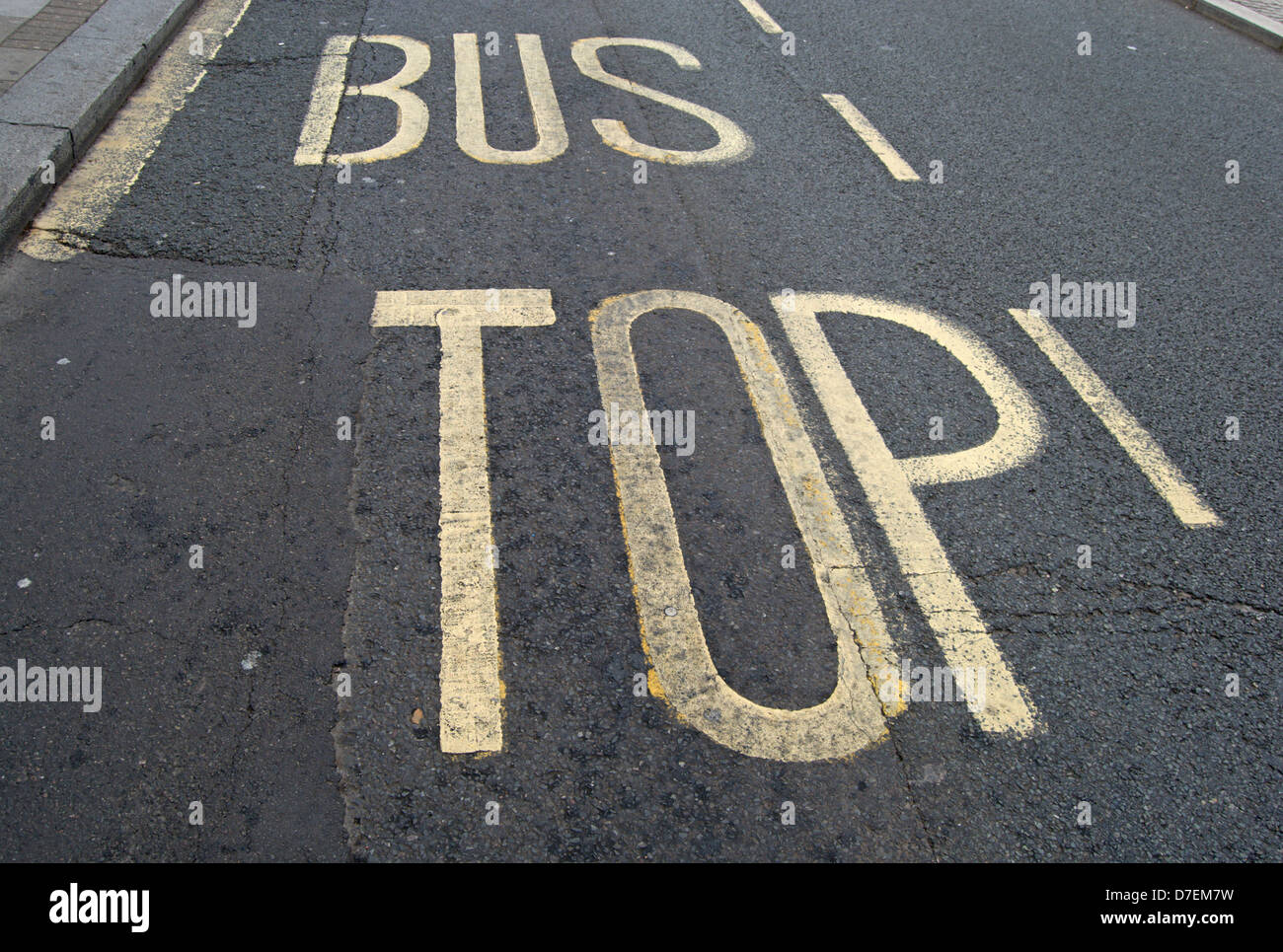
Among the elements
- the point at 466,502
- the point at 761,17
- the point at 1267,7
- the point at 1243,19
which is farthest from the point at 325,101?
the point at 1267,7

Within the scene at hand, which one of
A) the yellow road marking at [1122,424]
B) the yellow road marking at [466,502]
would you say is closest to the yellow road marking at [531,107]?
the yellow road marking at [466,502]

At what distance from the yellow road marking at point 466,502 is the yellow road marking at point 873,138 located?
2.72 m

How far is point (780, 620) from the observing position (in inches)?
120

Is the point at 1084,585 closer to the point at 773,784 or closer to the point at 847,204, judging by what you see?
the point at 773,784

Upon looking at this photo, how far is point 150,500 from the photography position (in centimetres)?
324

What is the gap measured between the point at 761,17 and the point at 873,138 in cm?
262

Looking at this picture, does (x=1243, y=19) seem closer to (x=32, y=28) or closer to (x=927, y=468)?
(x=927, y=468)

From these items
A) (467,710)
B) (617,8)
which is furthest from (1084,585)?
(617,8)

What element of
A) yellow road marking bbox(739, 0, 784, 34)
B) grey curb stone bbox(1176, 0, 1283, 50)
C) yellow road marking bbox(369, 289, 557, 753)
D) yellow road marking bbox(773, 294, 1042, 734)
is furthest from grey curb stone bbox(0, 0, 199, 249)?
grey curb stone bbox(1176, 0, 1283, 50)

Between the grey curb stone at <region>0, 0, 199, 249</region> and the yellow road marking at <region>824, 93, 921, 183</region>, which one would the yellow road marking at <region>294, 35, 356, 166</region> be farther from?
the yellow road marking at <region>824, 93, 921, 183</region>

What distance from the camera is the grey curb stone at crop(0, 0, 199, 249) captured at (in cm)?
473

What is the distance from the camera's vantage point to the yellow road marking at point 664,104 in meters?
5.84

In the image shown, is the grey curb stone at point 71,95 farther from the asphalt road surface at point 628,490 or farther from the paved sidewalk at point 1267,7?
the paved sidewalk at point 1267,7
